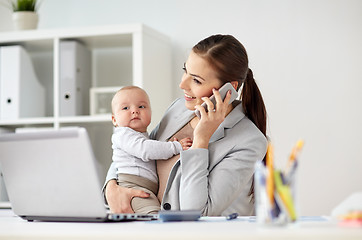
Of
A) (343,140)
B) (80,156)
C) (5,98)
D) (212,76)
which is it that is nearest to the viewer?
(80,156)

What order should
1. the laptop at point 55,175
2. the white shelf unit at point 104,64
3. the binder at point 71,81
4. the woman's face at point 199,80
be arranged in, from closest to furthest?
the laptop at point 55,175
the woman's face at point 199,80
the white shelf unit at point 104,64
the binder at point 71,81

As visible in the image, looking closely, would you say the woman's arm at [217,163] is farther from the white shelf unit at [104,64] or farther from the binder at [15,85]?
the binder at [15,85]

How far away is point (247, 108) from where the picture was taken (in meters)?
1.98

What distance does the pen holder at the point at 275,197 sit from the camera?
91 cm

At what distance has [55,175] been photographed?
1.15m

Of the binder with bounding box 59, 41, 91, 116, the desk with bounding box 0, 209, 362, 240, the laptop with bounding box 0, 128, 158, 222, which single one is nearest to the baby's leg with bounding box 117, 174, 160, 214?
the laptop with bounding box 0, 128, 158, 222

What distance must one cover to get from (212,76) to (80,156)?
87 centimetres

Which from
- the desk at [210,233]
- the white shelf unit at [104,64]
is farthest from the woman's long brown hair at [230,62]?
the white shelf unit at [104,64]

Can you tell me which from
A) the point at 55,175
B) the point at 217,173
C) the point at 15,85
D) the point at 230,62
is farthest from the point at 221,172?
the point at 15,85

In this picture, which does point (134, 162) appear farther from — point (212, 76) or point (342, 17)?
point (342, 17)

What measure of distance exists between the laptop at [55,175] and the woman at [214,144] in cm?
47

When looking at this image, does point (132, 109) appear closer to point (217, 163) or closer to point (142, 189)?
→ point (142, 189)

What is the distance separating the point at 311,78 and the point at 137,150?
5.78 feet

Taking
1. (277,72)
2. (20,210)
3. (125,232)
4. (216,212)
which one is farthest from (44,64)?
(125,232)
